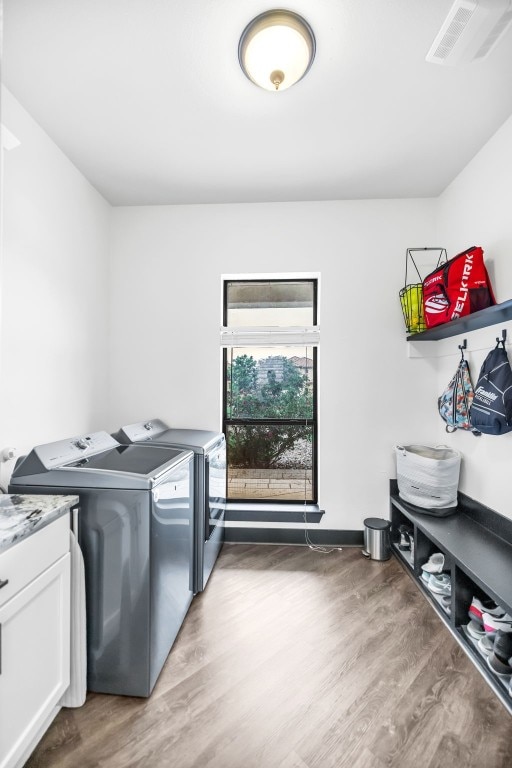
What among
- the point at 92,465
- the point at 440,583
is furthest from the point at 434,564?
the point at 92,465

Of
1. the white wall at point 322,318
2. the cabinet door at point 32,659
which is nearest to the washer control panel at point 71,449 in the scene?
the cabinet door at point 32,659

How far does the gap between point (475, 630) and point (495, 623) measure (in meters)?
0.14

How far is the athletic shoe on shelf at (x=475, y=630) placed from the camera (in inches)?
70.1

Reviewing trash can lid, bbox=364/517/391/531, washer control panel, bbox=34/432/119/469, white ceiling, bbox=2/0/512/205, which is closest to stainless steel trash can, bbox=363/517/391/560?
trash can lid, bbox=364/517/391/531

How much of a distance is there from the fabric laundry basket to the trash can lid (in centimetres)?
25

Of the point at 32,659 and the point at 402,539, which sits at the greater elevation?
the point at 32,659

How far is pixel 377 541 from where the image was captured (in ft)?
8.66

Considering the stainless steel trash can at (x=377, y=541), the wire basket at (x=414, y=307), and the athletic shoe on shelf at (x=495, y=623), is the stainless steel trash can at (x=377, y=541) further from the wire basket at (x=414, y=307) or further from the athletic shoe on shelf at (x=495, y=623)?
the wire basket at (x=414, y=307)

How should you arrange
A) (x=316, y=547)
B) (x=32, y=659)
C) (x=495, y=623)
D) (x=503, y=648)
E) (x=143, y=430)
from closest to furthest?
(x=32, y=659) → (x=503, y=648) → (x=495, y=623) → (x=143, y=430) → (x=316, y=547)

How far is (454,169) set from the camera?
8.14ft

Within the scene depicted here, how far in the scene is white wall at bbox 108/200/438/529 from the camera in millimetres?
2867

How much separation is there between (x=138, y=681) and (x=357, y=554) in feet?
5.71

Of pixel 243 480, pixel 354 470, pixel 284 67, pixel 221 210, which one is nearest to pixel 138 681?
pixel 243 480

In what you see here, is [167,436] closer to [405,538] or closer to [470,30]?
[405,538]
